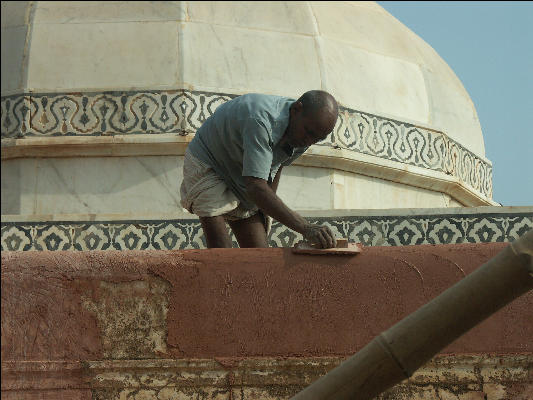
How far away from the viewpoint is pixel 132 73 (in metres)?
9.28

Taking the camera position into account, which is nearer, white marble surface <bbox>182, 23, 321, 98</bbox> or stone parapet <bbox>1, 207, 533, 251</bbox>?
stone parapet <bbox>1, 207, 533, 251</bbox>

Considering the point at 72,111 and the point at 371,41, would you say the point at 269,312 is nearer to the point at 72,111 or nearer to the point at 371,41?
the point at 72,111

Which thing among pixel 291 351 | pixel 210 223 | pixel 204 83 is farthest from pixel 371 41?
pixel 291 351

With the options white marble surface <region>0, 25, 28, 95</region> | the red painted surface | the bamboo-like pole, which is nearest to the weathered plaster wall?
the red painted surface

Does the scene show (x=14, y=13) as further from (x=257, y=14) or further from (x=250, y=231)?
(x=250, y=231)

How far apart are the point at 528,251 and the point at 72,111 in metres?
5.72

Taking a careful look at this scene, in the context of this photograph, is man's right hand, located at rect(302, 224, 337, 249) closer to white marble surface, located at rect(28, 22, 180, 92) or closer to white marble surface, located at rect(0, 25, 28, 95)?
white marble surface, located at rect(28, 22, 180, 92)

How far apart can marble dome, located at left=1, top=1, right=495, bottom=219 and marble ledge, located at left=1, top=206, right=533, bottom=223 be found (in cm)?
106

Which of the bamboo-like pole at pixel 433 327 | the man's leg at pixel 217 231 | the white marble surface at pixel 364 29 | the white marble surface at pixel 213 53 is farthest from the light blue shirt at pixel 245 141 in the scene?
the white marble surface at pixel 364 29

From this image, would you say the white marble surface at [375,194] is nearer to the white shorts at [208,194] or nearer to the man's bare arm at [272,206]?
the white shorts at [208,194]

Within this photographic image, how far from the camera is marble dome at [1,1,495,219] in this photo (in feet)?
29.8

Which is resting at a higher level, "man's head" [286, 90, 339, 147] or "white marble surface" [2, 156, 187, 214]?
"white marble surface" [2, 156, 187, 214]

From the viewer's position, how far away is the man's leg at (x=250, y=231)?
586 centimetres

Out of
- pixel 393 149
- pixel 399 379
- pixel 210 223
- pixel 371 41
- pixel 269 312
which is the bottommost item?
pixel 399 379
